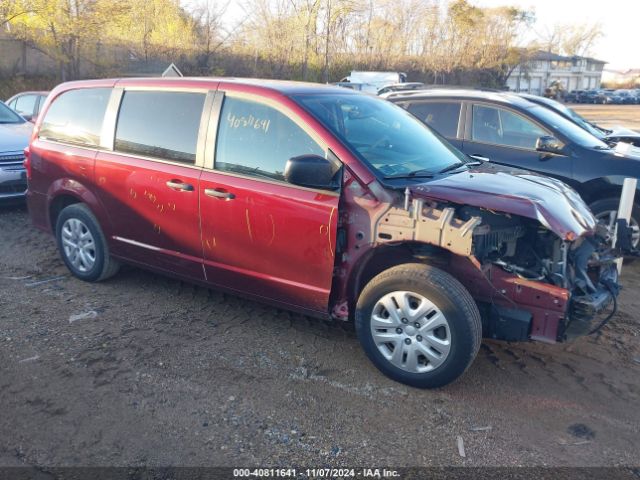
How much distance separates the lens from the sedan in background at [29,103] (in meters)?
12.3

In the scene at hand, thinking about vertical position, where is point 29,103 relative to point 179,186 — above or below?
above

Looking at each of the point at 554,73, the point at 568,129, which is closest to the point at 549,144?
the point at 568,129

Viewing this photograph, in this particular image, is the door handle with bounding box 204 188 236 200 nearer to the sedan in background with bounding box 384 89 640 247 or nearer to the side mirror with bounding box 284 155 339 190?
the side mirror with bounding box 284 155 339 190

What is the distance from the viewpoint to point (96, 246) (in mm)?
5355

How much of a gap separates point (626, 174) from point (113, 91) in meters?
5.23

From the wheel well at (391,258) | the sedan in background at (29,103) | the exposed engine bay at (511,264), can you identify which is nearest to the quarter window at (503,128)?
the exposed engine bay at (511,264)

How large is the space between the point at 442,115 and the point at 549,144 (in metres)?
1.42

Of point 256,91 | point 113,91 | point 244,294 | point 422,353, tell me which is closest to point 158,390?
point 244,294

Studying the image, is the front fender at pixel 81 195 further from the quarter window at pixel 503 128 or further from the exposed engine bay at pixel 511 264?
the quarter window at pixel 503 128

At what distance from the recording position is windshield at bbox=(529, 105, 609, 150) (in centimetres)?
683

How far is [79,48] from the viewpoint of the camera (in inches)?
985

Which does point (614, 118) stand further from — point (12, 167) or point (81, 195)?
point (81, 195)

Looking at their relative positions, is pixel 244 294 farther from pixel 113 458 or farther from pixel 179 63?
pixel 179 63

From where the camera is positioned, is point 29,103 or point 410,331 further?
point 29,103
